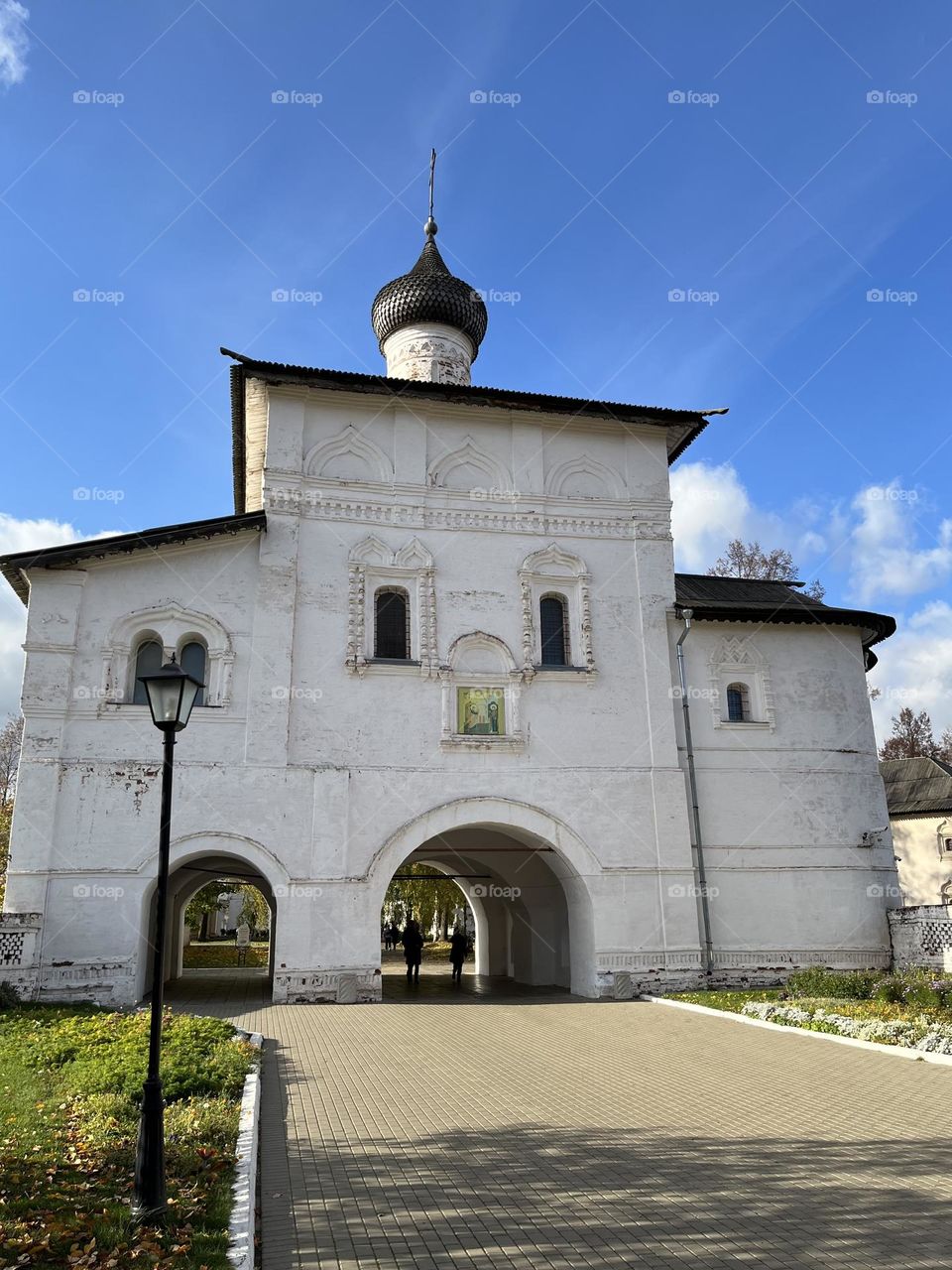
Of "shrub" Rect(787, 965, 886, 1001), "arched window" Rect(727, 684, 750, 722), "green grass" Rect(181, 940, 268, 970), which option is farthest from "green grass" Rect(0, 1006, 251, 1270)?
"green grass" Rect(181, 940, 268, 970)

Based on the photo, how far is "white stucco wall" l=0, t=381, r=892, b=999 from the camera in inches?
489

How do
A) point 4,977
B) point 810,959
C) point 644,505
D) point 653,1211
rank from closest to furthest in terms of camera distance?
1. point 653,1211
2. point 4,977
3. point 810,959
4. point 644,505

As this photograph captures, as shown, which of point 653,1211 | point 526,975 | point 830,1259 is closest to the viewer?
point 830,1259

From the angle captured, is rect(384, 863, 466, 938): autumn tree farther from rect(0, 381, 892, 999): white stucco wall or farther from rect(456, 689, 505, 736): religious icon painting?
rect(456, 689, 505, 736): religious icon painting

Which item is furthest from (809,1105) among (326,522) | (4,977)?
(326,522)

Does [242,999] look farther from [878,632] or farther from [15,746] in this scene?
[15,746]

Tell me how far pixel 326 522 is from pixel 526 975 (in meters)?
9.05

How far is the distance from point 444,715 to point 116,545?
520cm

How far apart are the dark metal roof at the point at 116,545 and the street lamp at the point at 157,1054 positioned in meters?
8.34

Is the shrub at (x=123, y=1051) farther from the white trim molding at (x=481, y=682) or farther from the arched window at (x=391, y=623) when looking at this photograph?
the arched window at (x=391, y=623)

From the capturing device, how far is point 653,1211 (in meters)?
4.51

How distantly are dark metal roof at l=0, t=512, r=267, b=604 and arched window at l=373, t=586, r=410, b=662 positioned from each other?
2180 mm

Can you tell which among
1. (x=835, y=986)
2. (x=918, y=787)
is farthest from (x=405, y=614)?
(x=918, y=787)

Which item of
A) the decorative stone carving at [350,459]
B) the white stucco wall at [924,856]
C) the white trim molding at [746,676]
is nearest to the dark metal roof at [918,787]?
the white stucco wall at [924,856]
